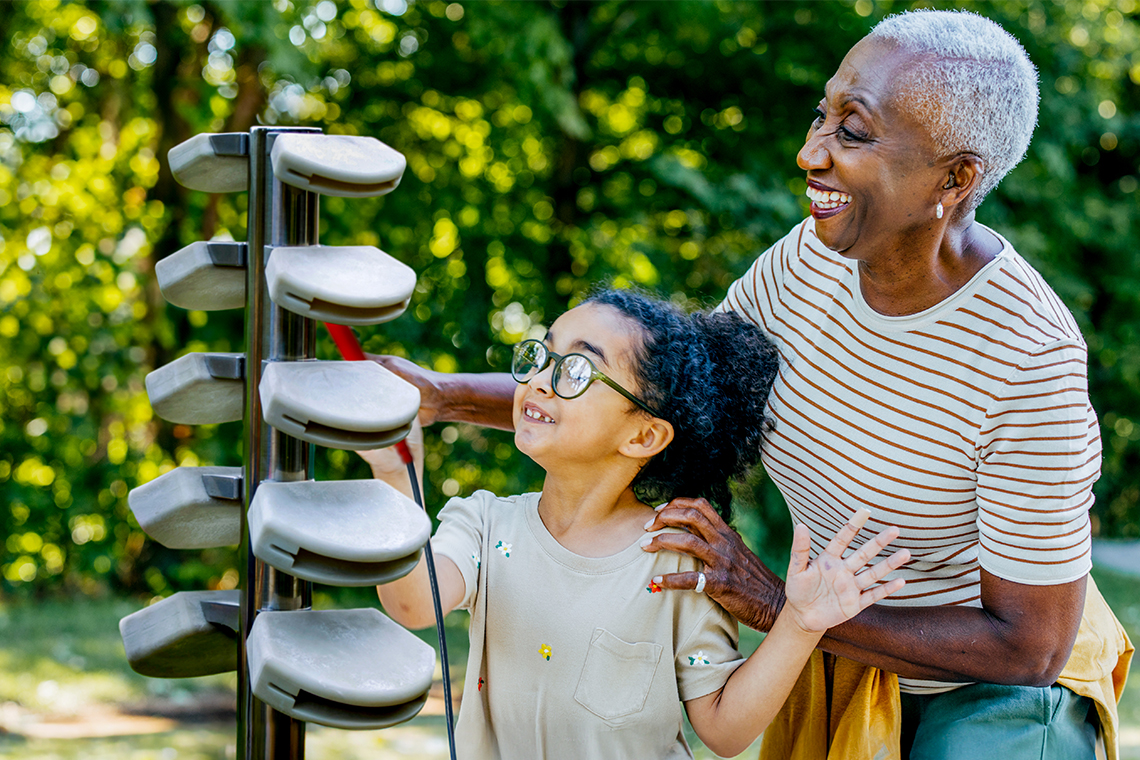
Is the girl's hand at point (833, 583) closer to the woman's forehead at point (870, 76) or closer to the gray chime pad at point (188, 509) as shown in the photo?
the woman's forehead at point (870, 76)

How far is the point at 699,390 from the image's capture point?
169 cm

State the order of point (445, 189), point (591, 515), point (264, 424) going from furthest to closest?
point (445, 189) < point (591, 515) < point (264, 424)

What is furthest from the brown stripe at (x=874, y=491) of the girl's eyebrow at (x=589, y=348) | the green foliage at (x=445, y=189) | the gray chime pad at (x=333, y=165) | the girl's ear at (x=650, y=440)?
the green foliage at (x=445, y=189)

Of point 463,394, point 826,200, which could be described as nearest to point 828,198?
point 826,200

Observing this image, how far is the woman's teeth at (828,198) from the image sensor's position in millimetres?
1524

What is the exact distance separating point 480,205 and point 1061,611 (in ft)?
16.0

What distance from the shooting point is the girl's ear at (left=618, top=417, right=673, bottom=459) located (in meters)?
1.65

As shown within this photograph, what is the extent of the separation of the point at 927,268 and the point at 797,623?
551 millimetres

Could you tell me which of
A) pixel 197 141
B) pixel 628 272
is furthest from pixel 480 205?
pixel 197 141

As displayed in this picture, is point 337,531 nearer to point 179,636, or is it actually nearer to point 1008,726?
point 179,636

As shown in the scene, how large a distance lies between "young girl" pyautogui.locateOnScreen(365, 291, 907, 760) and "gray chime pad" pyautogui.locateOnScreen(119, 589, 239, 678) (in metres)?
0.33

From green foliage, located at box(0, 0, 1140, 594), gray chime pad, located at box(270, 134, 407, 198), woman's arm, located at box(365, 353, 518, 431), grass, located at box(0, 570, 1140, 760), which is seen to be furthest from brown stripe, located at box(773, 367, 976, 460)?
green foliage, located at box(0, 0, 1140, 594)

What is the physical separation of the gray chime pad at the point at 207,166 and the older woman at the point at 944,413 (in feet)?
2.50

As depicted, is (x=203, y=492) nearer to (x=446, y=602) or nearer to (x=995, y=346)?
(x=446, y=602)
